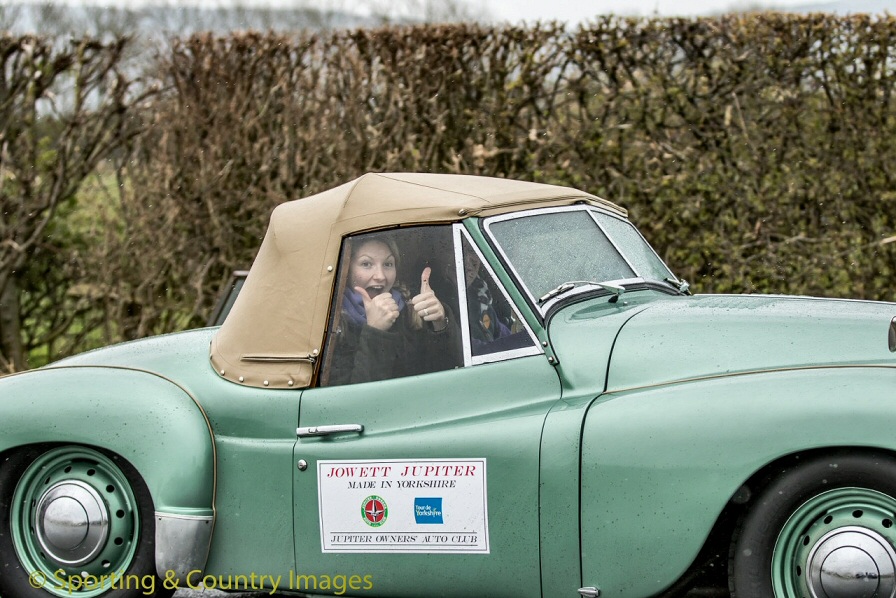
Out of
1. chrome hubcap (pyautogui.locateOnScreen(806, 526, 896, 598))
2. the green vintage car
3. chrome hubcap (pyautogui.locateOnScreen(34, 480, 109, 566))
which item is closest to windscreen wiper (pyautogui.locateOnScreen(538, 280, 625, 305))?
the green vintage car

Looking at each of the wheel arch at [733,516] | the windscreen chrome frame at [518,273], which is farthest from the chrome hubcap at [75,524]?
the wheel arch at [733,516]

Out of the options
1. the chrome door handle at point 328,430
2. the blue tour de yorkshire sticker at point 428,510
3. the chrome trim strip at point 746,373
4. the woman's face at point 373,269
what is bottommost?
the blue tour de yorkshire sticker at point 428,510

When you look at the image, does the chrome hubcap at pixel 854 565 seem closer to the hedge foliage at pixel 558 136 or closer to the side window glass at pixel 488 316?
the side window glass at pixel 488 316

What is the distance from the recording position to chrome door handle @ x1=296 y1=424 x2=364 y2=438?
4.43 m

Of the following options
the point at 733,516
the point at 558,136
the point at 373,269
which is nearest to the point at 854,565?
the point at 733,516

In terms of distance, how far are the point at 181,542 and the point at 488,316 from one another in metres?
1.46

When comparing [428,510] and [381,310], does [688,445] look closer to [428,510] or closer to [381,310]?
→ [428,510]

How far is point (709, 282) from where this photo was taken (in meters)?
8.96

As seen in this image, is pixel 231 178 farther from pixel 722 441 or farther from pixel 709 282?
pixel 722 441

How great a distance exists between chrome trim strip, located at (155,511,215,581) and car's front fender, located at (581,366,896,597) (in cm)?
152

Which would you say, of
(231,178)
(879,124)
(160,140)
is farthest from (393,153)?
(879,124)

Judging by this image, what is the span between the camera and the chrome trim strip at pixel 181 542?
452cm

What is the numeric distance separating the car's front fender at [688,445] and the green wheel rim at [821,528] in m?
0.17

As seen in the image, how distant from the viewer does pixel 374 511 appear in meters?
4.30
